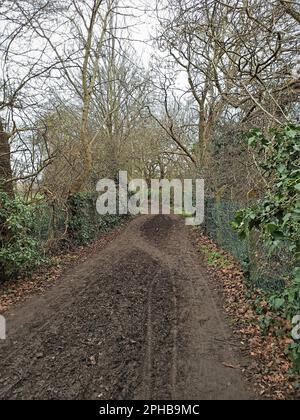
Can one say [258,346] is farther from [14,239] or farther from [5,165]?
[5,165]

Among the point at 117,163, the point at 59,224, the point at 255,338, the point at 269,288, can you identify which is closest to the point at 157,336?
the point at 255,338

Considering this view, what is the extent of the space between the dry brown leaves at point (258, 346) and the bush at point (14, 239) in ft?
14.5

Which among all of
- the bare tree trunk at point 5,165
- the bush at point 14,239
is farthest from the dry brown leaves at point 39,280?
the bare tree trunk at point 5,165

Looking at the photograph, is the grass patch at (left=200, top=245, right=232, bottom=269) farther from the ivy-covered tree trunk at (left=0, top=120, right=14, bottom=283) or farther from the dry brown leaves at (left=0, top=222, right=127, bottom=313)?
the ivy-covered tree trunk at (left=0, top=120, right=14, bottom=283)

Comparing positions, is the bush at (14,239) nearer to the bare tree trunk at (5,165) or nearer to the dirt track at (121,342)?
the bare tree trunk at (5,165)

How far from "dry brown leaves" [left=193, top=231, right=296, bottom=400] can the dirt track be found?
20cm

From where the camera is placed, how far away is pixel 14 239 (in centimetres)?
737

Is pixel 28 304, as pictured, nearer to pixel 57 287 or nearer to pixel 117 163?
pixel 57 287

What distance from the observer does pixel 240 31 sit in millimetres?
6434

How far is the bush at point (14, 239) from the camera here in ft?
23.2

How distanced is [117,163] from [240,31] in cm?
1167

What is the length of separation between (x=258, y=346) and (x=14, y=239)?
5.64m

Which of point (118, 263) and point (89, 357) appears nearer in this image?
point (89, 357)

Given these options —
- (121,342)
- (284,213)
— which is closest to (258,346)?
(121,342)
